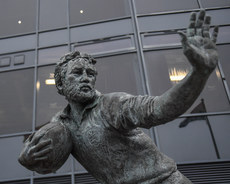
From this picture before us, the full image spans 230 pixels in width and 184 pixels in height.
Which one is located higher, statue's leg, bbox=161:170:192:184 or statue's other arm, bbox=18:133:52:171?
statue's other arm, bbox=18:133:52:171

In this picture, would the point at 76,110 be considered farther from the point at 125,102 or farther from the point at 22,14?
the point at 22,14

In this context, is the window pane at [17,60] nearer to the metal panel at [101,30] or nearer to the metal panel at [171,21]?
the metal panel at [101,30]

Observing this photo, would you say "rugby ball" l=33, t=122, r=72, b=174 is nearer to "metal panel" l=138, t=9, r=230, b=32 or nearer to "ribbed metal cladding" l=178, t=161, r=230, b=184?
"ribbed metal cladding" l=178, t=161, r=230, b=184

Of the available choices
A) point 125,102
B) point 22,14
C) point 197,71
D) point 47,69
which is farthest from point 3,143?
point 197,71

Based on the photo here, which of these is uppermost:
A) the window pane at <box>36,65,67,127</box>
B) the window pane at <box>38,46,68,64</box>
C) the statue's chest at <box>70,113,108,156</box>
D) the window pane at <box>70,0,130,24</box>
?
the window pane at <box>70,0,130,24</box>

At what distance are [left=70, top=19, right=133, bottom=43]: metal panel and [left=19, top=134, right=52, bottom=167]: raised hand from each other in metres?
7.48

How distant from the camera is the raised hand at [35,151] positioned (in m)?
1.93

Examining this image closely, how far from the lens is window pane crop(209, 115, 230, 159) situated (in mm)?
6927

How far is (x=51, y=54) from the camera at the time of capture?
30.4 ft

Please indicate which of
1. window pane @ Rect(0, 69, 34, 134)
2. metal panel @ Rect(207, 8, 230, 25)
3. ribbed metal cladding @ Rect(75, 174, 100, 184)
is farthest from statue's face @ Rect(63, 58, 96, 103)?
metal panel @ Rect(207, 8, 230, 25)

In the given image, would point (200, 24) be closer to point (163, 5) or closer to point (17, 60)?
point (163, 5)

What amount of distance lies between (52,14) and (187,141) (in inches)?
284

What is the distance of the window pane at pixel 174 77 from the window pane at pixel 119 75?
1.58 ft

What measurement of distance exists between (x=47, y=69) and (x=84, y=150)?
7431 millimetres
